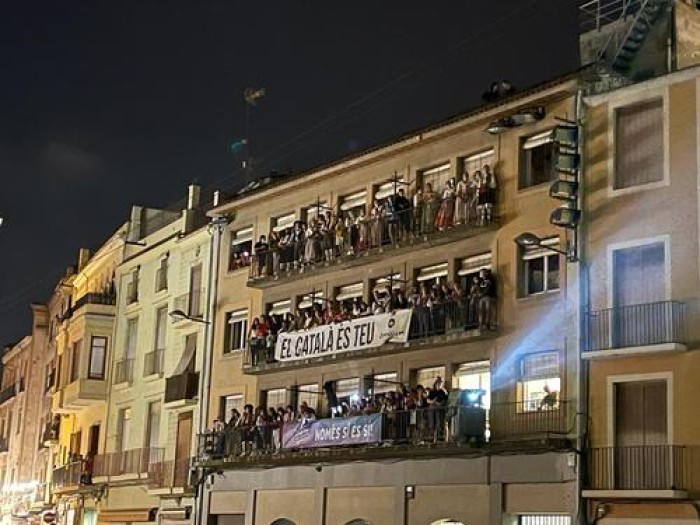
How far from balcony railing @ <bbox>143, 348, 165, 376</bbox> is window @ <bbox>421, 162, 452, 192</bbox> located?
54.1 ft

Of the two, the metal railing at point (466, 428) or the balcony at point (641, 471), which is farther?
the metal railing at point (466, 428)

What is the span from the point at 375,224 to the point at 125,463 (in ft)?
61.0

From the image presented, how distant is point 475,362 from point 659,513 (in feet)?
25.4

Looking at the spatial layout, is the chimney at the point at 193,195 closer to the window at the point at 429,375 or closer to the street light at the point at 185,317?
the street light at the point at 185,317

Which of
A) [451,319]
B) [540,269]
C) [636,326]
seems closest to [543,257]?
[540,269]

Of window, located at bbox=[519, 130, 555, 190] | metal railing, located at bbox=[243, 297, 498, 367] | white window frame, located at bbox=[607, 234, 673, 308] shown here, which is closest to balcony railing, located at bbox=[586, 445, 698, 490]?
white window frame, located at bbox=[607, 234, 673, 308]

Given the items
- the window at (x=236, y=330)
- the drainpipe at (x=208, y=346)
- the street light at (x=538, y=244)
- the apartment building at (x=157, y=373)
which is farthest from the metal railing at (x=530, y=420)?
the apartment building at (x=157, y=373)

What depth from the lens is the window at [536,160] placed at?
3312cm

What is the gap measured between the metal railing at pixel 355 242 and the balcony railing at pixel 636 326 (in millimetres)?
4951

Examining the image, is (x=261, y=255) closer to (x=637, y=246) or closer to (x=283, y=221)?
(x=283, y=221)

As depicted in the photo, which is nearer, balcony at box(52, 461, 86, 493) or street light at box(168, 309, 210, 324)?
street light at box(168, 309, 210, 324)

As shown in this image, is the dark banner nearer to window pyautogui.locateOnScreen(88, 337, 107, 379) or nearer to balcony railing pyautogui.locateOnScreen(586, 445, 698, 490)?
balcony railing pyautogui.locateOnScreen(586, 445, 698, 490)

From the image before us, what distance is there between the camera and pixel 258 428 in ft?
132

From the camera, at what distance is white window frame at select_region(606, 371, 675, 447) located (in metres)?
28.5
